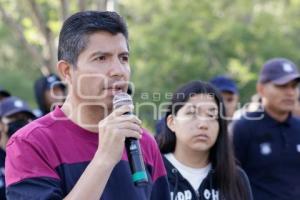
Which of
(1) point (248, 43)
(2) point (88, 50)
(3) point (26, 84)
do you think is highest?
(2) point (88, 50)

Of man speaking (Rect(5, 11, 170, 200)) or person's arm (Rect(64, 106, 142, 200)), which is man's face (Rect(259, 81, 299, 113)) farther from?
person's arm (Rect(64, 106, 142, 200))

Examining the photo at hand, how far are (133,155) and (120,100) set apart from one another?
24 centimetres

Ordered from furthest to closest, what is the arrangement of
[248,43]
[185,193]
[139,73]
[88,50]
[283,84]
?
[248,43], [139,73], [283,84], [185,193], [88,50]

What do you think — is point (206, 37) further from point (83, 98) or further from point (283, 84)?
point (83, 98)

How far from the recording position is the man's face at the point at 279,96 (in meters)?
5.85

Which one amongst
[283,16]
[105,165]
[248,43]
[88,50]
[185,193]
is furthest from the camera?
[283,16]

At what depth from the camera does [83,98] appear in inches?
108

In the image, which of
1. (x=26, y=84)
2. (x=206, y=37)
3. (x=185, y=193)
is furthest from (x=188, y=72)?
(x=185, y=193)

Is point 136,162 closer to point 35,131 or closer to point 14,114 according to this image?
point 35,131

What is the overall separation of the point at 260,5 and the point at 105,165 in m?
21.0

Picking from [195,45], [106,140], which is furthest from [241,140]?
[195,45]

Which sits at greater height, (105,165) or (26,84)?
(105,165)

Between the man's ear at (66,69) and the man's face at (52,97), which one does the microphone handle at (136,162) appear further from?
the man's face at (52,97)

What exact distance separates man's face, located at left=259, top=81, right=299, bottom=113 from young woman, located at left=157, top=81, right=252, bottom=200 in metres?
1.44
